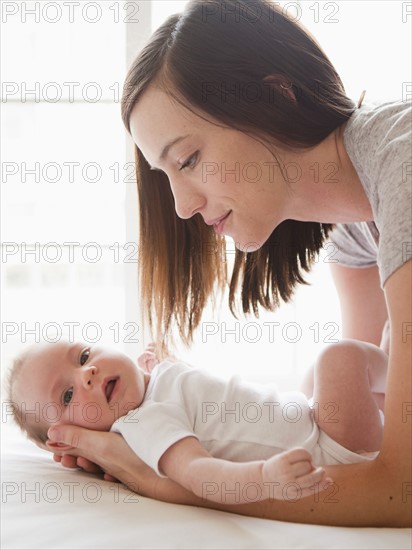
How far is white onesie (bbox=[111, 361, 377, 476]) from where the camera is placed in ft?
4.06

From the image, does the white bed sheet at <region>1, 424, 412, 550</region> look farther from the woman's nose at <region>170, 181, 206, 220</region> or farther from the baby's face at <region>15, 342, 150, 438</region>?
the woman's nose at <region>170, 181, 206, 220</region>

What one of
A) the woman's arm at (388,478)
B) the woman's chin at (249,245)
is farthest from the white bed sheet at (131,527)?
the woman's chin at (249,245)

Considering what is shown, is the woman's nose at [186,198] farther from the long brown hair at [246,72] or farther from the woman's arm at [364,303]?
the woman's arm at [364,303]

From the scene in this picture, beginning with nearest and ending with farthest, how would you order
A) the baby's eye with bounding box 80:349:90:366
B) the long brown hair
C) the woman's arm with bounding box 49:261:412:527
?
the woman's arm with bounding box 49:261:412:527 < the long brown hair < the baby's eye with bounding box 80:349:90:366

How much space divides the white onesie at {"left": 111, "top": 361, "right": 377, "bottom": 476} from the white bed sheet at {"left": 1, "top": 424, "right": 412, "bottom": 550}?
10cm

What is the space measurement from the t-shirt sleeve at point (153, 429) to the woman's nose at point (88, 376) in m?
0.09

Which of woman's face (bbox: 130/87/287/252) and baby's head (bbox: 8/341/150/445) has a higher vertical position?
woman's face (bbox: 130/87/287/252)

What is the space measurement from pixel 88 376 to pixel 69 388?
0.05 meters

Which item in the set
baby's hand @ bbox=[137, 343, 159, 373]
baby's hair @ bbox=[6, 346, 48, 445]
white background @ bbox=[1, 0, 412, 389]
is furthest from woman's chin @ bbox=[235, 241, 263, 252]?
white background @ bbox=[1, 0, 412, 389]

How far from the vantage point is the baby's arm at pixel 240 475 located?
0.94 m

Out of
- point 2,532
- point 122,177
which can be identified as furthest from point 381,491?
point 122,177

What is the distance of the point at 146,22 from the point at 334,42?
62 cm

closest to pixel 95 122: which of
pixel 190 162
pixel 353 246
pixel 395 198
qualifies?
pixel 353 246

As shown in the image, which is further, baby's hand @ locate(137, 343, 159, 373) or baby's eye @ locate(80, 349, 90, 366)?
baby's hand @ locate(137, 343, 159, 373)
